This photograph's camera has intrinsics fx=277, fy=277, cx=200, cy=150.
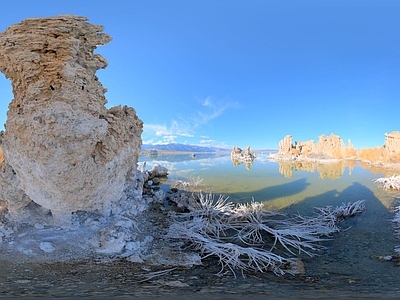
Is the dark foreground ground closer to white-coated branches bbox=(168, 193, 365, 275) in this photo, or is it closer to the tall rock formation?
white-coated branches bbox=(168, 193, 365, 275)

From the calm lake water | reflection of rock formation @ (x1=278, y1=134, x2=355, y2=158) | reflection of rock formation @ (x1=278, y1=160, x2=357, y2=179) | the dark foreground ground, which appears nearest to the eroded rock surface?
reflection of rock formation @ (x1=278, y1=134, x2=355, y2=158)

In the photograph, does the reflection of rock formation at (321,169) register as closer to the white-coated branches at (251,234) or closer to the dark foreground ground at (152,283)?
the white-coated branches at (251,234)

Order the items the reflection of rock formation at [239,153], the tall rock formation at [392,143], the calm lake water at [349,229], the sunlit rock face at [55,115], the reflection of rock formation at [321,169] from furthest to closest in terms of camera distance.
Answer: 1. the reflection of rock formation at [239,153]
2. the tall rock formation at [392,143]
3. the reflection of rock formation at [321,169]
4. the sunlit rock face at [55,115]
5. the calm lake water at [349,229]

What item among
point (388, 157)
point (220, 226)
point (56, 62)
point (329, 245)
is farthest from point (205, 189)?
point (388, 157)

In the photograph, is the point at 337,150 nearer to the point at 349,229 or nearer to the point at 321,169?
the point at 321,169

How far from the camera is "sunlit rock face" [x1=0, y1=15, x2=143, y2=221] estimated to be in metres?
4.25

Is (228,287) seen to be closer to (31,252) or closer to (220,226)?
(220,226)

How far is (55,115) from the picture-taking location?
4.21 meters

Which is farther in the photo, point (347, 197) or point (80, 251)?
point (347, 197)

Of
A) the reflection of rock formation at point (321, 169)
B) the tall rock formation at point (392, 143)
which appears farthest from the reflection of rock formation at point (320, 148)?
the reflection of rock formation at point (321, 169)

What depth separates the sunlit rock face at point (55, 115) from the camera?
14.0 ft

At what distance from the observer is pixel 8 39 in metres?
4.23

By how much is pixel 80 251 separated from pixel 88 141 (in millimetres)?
1770

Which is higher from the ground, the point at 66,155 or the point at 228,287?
the point at 66,155
